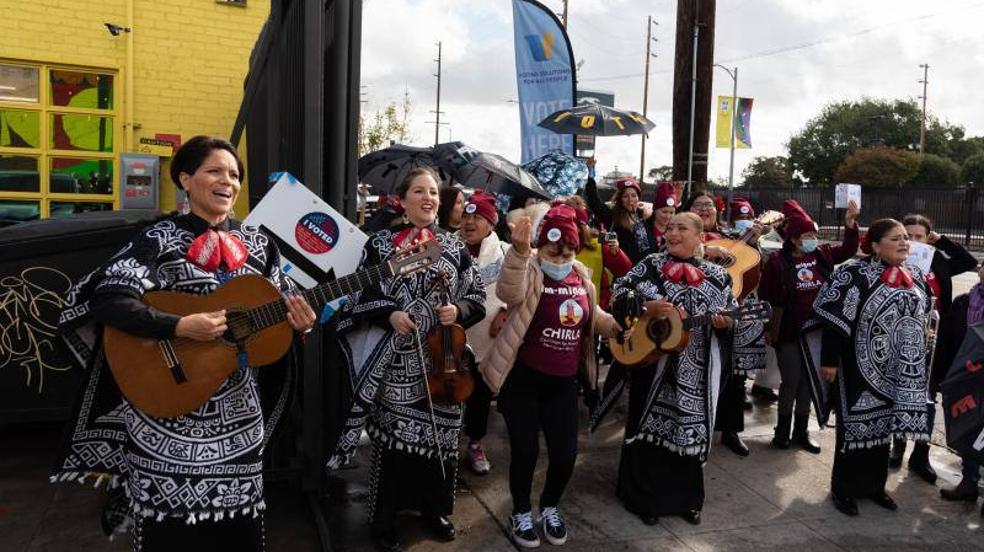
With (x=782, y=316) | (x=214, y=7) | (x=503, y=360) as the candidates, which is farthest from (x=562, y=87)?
(x=503, y=360)

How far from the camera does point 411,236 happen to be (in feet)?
11.7

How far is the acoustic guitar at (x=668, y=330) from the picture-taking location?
3.92 metres

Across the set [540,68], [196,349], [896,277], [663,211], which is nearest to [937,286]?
[896,277]

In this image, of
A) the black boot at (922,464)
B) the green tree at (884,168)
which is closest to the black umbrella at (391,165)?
the black boot at (922,464)

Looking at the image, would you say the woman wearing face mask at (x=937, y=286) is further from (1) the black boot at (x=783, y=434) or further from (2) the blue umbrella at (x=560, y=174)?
(2) the blue umbrella at (x=560, y=174)

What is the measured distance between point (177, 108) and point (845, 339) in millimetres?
8156

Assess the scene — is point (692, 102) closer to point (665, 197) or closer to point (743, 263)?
point (665, 197)

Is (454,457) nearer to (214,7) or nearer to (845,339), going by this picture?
(845,339)

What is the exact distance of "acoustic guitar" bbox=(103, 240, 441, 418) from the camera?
2.42m

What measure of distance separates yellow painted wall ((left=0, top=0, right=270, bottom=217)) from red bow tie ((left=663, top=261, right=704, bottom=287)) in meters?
6.78

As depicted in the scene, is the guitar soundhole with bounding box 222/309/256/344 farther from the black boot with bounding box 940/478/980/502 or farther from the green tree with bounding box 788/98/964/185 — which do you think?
the green tree with bounding box 788/98/964/185

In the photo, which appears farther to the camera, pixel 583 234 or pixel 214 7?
pixel 214 7

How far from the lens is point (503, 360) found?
3.60 meters

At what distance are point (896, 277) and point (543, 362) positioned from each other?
7.33 feet
